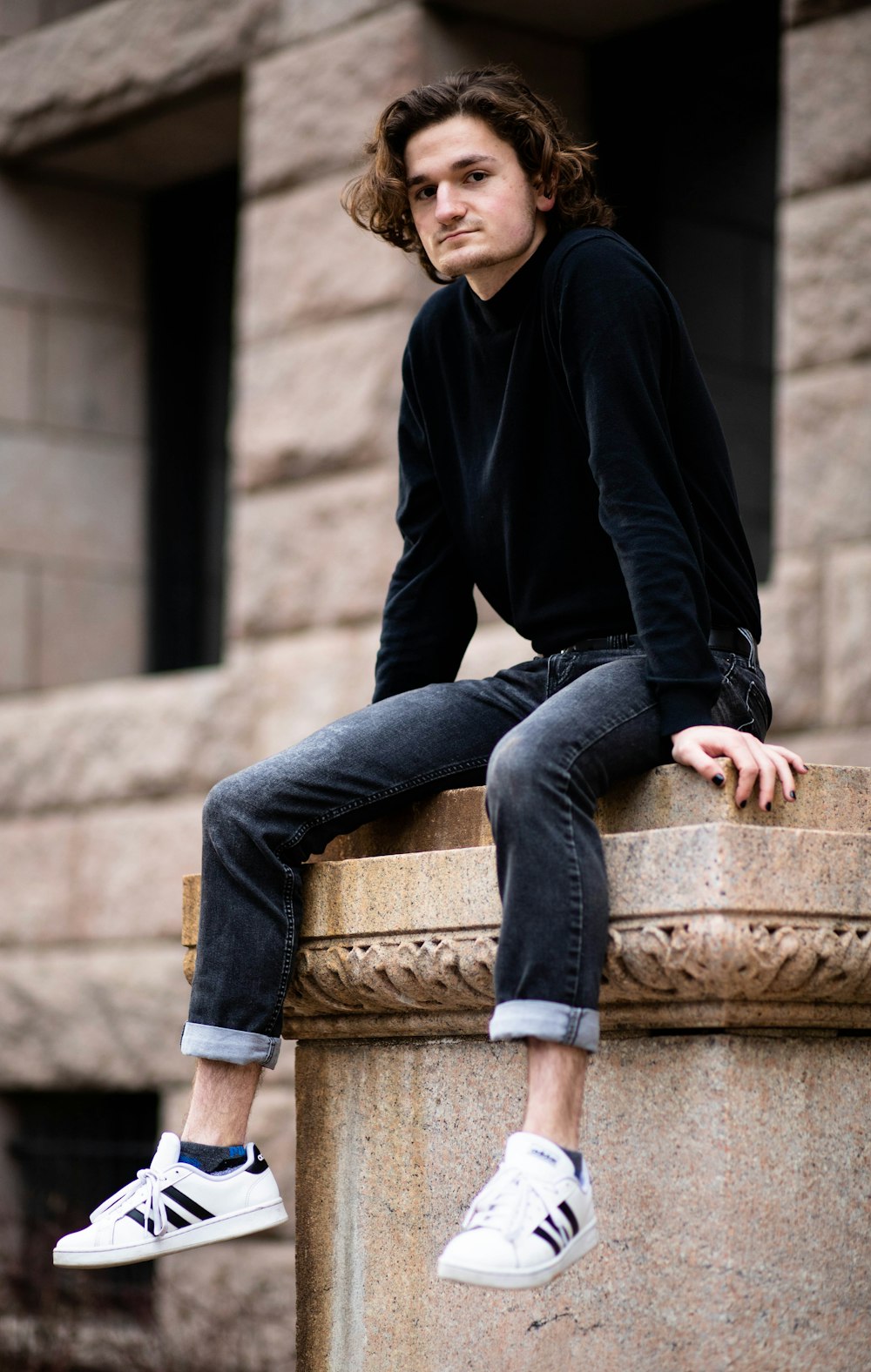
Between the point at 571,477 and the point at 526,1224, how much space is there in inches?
51.8

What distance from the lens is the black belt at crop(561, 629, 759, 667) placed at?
3.41 m

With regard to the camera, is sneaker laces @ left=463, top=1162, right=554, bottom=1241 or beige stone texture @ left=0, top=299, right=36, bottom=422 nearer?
sneaker laces @ left=463, top=1162, right=554, bottom=1241

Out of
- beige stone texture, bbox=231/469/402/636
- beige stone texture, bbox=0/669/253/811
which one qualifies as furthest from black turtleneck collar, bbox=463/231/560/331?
beige stone texture, bbox=0/669/253/811

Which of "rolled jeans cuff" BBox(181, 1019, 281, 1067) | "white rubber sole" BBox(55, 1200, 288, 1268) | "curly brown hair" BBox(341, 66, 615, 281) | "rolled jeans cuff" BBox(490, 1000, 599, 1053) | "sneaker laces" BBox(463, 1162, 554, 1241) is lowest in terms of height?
"white rubber sole" BBox(55, 1200, 288, 1268)

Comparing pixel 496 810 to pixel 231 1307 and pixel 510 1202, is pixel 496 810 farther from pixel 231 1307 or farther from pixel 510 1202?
pixel 231 1307

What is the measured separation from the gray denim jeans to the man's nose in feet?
2.60

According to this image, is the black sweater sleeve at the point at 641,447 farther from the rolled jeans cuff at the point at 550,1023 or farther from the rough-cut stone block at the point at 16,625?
the rough-cut stone block at the point at 16,625

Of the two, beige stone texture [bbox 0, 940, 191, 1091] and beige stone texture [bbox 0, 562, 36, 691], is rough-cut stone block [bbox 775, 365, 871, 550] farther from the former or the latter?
beige stone texture [bbox 0, 562, 36, 691]

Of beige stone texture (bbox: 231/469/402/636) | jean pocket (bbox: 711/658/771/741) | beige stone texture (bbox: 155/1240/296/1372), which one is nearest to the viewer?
jean pocket (bbox: 711/658/771/741)

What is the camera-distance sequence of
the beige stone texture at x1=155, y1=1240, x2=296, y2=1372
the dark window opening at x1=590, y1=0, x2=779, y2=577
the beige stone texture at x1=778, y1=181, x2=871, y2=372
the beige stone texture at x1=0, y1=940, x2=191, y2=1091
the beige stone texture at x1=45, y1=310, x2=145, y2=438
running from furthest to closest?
the beige stone texture at x1=45, y1=310, x2=145, y2=438
the beige stone texture at x1=0, y1=940, x2=191, y2=1091
the dark window opening at x1=590, y1=0, x2=779, y2=577
the beige stone texture at x1=155, y1=1240, x2=296, y2=1372
the beige stone texture at x1=778, y1=181, x2=871, y2=372

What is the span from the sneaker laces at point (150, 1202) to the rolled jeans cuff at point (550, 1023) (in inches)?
27.0

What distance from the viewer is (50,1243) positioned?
654 centimetres

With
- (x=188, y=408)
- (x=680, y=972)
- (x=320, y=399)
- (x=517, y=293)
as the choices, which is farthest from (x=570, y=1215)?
(x=188, y=408)

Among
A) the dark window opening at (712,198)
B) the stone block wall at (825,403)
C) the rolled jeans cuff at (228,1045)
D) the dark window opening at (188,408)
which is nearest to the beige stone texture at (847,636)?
the stone block wall at (825,403)
